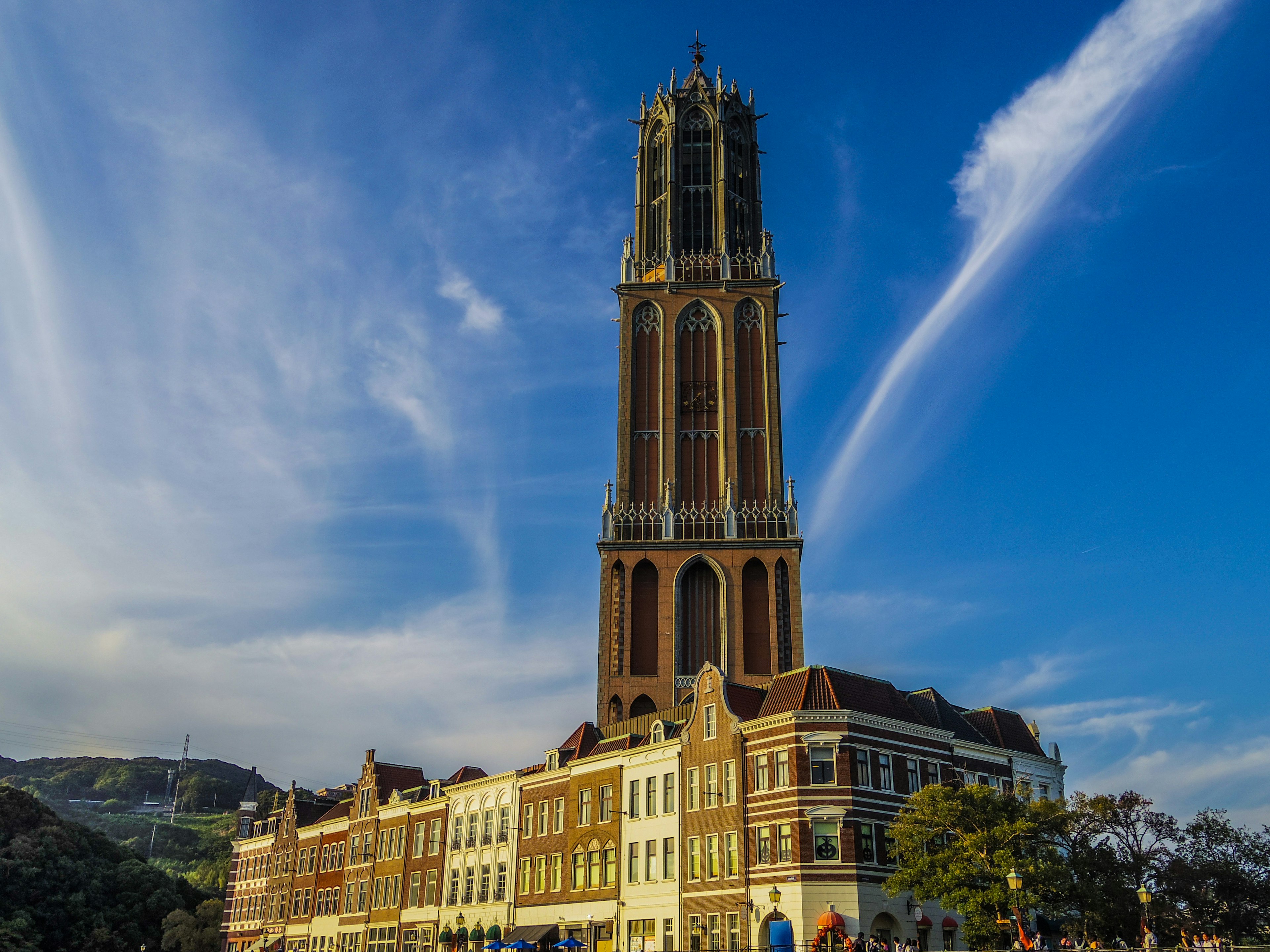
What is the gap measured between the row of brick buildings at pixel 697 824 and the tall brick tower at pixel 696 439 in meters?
9.04

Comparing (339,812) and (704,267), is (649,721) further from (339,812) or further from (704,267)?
(704,267)

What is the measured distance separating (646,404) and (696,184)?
905 inches

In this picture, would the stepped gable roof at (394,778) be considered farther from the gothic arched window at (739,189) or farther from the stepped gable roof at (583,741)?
the gothic arched window at (739,189)

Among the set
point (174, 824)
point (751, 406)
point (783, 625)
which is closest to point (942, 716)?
point (783, 625)

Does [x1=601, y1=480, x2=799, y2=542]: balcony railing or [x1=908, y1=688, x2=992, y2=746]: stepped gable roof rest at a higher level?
[x1=601, y1=480, x2=799, y2=542]: balcony railing

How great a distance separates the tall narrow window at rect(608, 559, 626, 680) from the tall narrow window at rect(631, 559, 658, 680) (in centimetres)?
63

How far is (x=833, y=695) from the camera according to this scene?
48.9 metres

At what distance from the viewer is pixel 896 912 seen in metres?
46.8

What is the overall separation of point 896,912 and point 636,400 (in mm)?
48266

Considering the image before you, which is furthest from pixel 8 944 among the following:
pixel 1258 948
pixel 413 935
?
pixel 1258 948

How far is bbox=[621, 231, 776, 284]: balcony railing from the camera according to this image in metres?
91.1

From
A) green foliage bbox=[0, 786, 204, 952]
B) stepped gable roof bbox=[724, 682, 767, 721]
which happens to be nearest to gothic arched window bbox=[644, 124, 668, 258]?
stepped gable roof bbox=[724, 682, 767, 721]

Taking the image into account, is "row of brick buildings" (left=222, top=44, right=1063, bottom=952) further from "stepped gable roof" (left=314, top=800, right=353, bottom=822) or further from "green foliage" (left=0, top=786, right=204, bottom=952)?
"green foliage" (left=0, top=786, right=204, bottom=952)

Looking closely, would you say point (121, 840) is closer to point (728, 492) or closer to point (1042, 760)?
point (728, 492)
